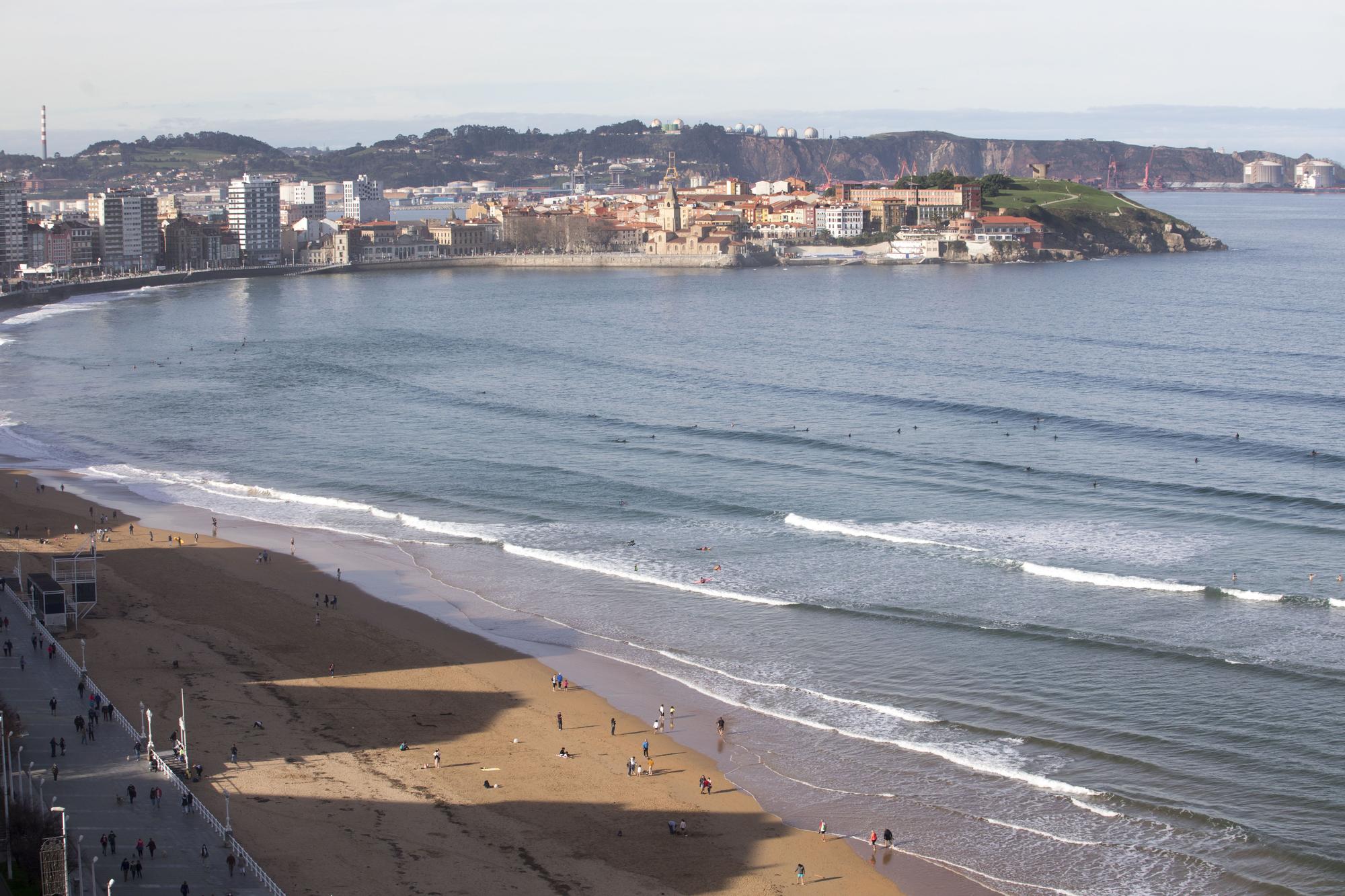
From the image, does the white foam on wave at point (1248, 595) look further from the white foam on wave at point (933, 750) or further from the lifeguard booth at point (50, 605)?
the lifeguard booth at point (50, 605)

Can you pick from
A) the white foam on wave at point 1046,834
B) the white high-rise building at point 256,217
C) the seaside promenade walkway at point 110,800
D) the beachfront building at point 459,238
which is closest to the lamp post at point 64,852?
the seaside promenade walkway at point 110,800

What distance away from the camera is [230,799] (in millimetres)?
15836

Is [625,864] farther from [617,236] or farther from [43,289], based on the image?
[617,236]

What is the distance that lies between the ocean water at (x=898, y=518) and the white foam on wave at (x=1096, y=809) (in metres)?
0.04

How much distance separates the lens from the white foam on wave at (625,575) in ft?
76.3

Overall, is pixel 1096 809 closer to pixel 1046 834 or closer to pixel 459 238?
pixel 1046 834

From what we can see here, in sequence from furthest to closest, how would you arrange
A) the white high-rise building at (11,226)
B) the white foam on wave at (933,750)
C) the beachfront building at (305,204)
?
1. the beachfront building at (305,204)
2. the white high-rise building at (11,226)
3. the white foam on wave at (933,750)

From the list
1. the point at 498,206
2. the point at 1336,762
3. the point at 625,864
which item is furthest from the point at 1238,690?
the point at 498,206

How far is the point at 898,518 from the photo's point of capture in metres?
27.9

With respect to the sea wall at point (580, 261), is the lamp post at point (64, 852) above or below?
below

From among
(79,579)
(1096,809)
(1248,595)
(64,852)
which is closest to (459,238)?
(79,579)

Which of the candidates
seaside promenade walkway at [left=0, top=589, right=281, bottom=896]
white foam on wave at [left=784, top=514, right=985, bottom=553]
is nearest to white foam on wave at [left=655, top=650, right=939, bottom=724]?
white foam on wave at [left=784, top=514, right=985, bottom=553]

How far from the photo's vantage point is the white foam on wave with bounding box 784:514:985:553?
25828mm

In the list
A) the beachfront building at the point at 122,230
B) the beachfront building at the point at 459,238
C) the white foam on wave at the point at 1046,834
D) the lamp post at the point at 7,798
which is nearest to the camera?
the lamp post at the point at 7,798
